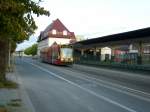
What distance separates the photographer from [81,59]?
278ft

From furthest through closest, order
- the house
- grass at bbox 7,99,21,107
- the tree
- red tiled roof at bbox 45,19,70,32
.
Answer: red tiled roof at bbox 45,19,70,32 < the house < grass at bbox 7,99,21,107 < the tree

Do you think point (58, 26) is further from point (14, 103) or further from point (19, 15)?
point (19, 15)

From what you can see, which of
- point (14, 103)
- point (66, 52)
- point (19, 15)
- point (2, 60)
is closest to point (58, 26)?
point (66, 52)

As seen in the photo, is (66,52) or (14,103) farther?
(66,52)

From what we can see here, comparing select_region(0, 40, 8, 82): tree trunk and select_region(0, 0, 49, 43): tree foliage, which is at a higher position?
select_region(0, 0, 49, 43): tree foliage

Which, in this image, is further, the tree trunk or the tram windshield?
the tram windshield

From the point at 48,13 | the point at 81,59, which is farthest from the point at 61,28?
the point at 48,13

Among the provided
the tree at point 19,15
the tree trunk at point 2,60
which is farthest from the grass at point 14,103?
the tree trunk at point 2,60

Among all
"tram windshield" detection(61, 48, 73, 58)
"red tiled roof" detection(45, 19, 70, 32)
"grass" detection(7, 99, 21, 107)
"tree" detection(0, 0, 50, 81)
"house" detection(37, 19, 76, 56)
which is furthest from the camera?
"red tiled roof" detection(45, 19, 70, 32)

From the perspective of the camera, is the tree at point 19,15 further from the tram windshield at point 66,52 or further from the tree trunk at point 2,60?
the tram windshield at point 66,52

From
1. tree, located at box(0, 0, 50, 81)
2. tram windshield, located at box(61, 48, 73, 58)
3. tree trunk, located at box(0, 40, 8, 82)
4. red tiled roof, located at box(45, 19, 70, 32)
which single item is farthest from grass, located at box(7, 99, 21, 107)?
red tiled roof, located at box(45, 19, 70, 32)

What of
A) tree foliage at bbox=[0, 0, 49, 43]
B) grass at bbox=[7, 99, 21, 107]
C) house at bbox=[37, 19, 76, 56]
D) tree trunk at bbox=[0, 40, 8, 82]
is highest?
house at bbox=[37, 19, 76, 56]

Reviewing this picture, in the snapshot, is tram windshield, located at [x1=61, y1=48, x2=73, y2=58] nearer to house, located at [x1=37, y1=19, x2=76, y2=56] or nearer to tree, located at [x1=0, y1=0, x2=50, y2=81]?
tree, located at [x1=0, y1=0, x2=50, y2=81]

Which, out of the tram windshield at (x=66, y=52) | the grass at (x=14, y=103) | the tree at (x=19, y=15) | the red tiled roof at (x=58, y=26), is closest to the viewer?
the tree at (x=19, y=15)
